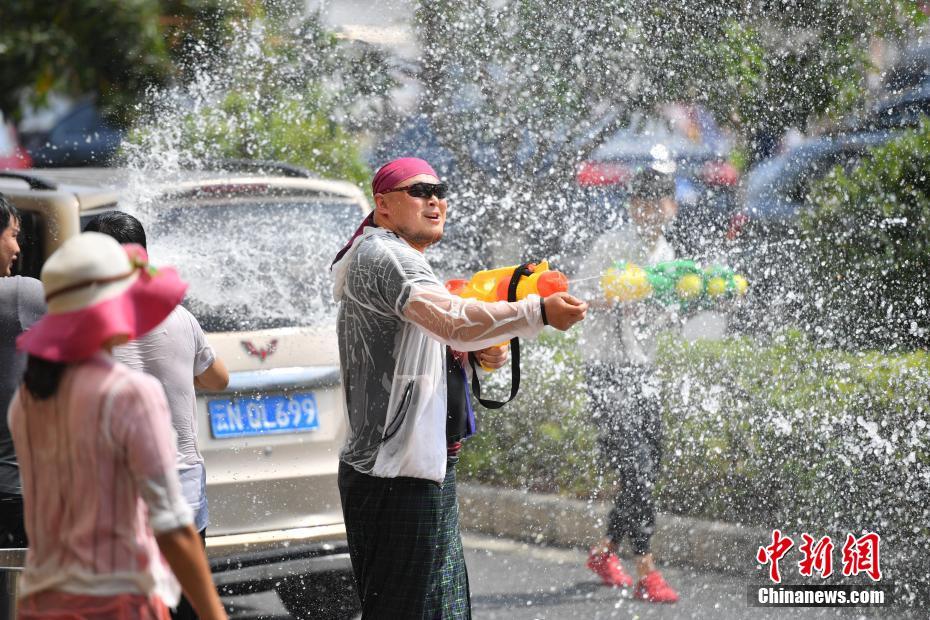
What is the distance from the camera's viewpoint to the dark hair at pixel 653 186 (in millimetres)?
5363

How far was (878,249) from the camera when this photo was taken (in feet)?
21.8

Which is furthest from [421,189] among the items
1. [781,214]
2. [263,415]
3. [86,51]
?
[86,51]

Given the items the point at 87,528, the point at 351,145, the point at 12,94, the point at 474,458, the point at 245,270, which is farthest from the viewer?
the point at 351,145

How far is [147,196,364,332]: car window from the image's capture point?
15.5 feet

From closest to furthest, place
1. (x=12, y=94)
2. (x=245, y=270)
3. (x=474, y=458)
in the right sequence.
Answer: (x=245, y=270) → (x=474, y=458) → (x=12, y=94)

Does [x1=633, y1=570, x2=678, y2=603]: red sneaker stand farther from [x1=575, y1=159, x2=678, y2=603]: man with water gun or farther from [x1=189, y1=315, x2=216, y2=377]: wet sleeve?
[x1=189, y1=315, x2=216, y2=377]: wet sleeve

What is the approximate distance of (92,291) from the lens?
2.06m

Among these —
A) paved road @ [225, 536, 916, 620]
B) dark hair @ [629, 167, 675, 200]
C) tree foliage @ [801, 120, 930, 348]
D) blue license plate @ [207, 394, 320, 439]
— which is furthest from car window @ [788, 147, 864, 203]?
blue license plate @ [207, 394, 320, 439]

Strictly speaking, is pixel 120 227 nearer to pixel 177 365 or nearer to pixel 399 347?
pixel 177 365

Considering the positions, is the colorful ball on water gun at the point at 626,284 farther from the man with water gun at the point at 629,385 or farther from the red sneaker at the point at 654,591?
the red sneaker at the point at 654,591

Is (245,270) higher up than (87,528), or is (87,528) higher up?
(245,270)

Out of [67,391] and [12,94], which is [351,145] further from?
[67,391]

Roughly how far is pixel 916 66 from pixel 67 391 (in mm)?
6631

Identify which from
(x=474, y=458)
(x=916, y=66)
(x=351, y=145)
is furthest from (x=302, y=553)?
(x=916, y=66)
